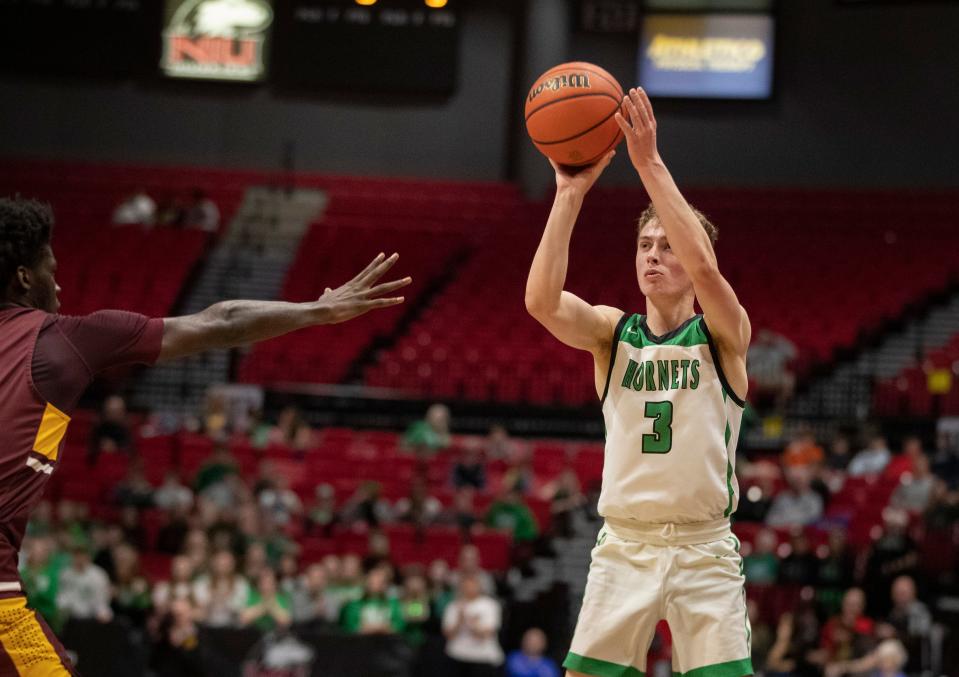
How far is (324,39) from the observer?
24438mm

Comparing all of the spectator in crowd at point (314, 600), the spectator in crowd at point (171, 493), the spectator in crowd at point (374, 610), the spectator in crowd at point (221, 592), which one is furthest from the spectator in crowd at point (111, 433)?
the spectator in crowd at point (374, 610)

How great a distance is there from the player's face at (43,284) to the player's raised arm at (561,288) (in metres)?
1.51

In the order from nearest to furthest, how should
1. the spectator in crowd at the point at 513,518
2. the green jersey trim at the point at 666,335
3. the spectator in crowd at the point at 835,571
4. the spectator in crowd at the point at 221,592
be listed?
the green jersey trim at the point at 666,335 < the spectator in crowd at the point at 221,592 < the spectator in crowd at the point at 835,571 < the spectator in crowd at the point at 513,518

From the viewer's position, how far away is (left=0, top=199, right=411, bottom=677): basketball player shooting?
3.52 metres

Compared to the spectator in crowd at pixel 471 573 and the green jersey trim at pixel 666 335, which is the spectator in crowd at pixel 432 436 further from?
the green jersey trim at pixel 666 335

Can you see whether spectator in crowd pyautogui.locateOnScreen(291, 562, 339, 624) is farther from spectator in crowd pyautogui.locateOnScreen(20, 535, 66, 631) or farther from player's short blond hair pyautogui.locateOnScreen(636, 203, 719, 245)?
player's short blond hair pyautogui.locateOnScreen(636, 203, 719, 245)

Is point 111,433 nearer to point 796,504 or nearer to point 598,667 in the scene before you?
point 796,504

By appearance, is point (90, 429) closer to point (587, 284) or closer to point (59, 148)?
point (587, 284)

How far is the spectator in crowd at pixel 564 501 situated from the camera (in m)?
13.2

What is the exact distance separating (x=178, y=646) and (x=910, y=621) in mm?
5959

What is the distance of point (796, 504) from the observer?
42.9 feet

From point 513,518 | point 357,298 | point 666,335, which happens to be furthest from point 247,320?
point 513,518

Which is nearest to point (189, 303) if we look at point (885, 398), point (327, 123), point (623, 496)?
point (327, 123)

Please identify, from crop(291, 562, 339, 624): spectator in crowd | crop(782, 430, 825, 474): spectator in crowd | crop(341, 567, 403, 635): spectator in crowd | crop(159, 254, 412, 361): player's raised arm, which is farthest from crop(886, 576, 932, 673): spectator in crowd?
crop(159, 254, 412, 361): player's raised arm
